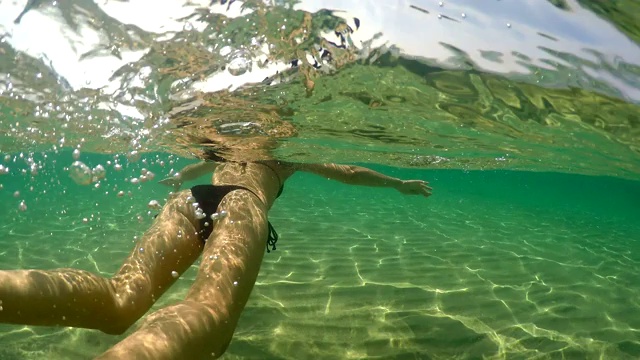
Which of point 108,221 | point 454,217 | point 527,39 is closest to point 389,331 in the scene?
point 527,39

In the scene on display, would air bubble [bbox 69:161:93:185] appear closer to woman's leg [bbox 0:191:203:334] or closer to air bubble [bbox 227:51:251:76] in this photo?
air bubble [bbox 227:51:251:76]

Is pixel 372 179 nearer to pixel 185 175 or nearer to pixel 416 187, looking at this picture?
pixel 416 187

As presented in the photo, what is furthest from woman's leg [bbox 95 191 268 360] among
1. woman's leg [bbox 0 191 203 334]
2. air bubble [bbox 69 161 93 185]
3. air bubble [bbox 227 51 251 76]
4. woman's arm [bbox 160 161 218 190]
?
air bubble [bbox 69 161 93 185]

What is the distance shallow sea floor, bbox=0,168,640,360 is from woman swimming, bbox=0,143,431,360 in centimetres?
156

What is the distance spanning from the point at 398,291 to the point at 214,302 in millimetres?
4800

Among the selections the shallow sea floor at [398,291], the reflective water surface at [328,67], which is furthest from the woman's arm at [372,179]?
the shallow sea floor at [398,291]

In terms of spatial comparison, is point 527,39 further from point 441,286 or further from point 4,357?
point 4,357

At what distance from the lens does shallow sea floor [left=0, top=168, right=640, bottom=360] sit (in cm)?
555

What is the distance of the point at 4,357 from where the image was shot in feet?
16.7

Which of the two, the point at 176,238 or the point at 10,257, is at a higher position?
the point at 176,238

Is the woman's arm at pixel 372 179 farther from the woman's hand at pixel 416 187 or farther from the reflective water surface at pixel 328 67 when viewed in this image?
the reflective water surface at pixel 328 67

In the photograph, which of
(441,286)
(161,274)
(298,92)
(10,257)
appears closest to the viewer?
(161,274)

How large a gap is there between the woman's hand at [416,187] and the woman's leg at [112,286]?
3.80 m

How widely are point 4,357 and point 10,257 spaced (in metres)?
5.53
